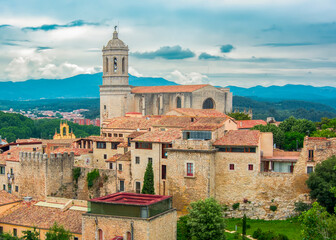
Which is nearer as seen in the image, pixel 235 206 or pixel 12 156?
pixel 235 206

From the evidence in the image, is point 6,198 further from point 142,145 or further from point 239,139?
point 239,139

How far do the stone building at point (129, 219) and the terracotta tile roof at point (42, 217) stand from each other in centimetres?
664

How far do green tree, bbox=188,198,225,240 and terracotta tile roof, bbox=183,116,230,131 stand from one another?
27.3 feet

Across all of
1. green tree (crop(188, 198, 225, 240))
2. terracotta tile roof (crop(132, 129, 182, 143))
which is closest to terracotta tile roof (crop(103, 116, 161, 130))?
terracotta tile roof (crop(132, 129, 182, 143))

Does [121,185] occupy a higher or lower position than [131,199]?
lower

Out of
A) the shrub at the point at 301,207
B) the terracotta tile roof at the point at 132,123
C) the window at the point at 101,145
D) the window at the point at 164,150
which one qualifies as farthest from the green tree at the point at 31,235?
the terracotta tile roof at the point at 132,123

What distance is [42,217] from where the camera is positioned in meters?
45.8

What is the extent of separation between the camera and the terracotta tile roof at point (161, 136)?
48188mm

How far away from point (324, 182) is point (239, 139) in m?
8.38

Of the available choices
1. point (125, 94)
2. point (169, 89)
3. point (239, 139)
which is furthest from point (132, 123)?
point (125, 94)

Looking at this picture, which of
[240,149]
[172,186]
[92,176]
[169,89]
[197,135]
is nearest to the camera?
[240,149]

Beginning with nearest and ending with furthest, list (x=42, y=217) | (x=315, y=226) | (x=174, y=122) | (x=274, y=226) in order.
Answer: (x=315, y=226)
(x=274, y=226)
(x=42, y=217)
(x=174, y=122)

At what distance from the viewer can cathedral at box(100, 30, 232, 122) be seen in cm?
9069

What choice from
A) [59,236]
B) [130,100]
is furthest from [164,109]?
[59,236]
